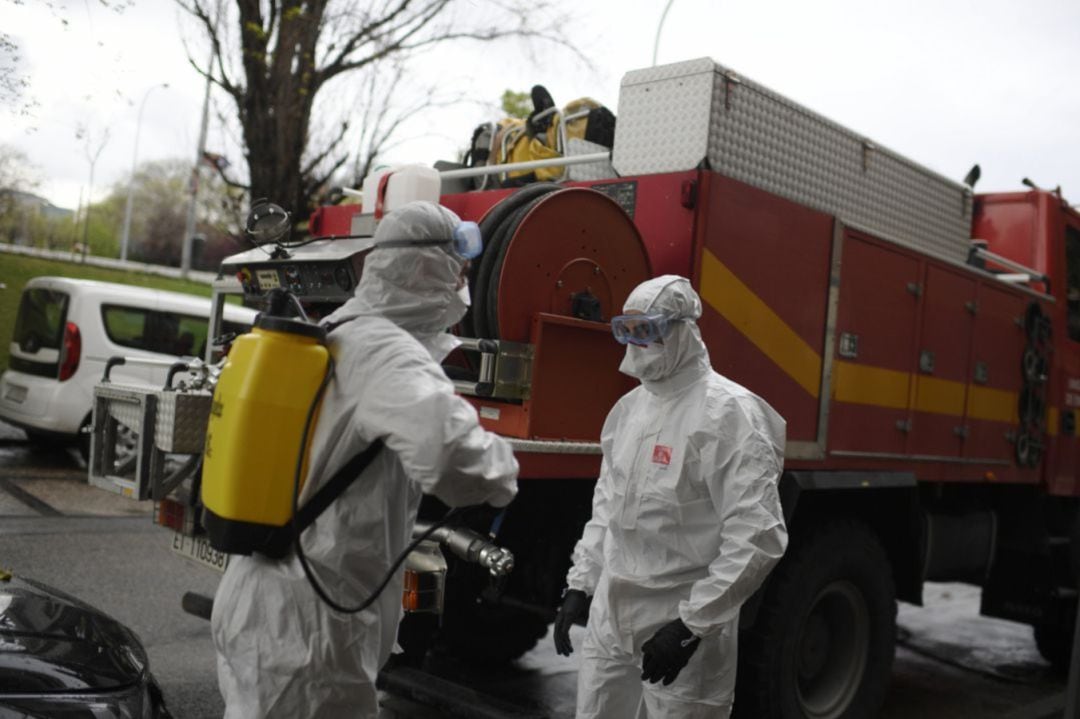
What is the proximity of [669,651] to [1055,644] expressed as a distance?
523cm

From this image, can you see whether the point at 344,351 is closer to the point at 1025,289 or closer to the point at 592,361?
the point at 592,361

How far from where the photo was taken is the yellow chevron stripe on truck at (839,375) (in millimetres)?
4219

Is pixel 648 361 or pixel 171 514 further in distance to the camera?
pixel 171 514

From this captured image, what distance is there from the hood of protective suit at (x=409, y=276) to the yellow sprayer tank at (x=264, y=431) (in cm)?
24

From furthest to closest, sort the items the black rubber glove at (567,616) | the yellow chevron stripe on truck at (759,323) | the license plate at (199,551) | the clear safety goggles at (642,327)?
the yellow chevron stripe on truck at (759,323)
the license plate at (199,551)
the black rubber glove at (567,616)
the clear safety goggles at (642,327)

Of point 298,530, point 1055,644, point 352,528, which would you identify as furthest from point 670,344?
point 1055,644

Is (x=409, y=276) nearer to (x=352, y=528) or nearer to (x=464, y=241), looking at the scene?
(x=464, y=241)

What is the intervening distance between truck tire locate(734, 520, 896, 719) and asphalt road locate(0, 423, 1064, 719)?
0.94 metres

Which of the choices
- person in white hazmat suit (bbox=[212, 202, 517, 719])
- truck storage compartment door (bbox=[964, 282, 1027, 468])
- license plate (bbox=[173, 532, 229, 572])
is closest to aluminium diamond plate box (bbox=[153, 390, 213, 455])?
license plate (bbox=[173, 532, 229, 572])

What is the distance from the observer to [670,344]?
3.41 metres

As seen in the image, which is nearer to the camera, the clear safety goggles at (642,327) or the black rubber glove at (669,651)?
the black rubber glove at (669,651)

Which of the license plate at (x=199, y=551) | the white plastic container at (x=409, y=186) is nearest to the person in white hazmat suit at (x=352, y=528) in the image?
the license plate at (x=199, y=551)

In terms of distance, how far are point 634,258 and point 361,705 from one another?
220 cm

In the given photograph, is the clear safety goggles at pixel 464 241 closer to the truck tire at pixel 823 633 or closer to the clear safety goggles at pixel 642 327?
the clear safety goggles at pixel 642 327
